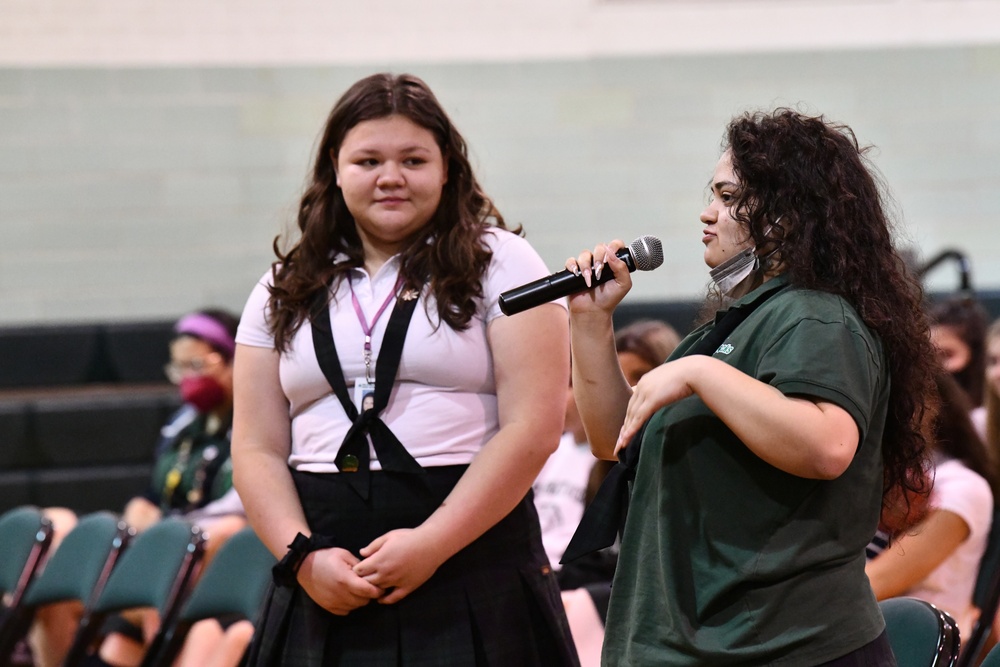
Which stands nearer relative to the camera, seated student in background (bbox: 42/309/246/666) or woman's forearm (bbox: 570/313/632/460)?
woman's forearm (bbox: 570/313/632/460)

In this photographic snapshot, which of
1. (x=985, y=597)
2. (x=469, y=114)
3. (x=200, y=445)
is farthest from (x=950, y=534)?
(x=469, y=114)

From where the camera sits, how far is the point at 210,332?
16.0ft

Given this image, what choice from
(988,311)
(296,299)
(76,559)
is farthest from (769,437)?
(988,311)

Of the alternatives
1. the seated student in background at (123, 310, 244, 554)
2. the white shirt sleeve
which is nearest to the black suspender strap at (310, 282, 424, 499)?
the white shirt sleeve

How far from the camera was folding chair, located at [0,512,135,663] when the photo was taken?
3.49m

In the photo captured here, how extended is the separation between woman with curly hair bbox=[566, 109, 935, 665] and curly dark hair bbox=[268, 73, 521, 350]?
22.1 inches

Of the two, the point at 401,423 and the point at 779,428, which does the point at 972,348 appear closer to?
the point at 401,423

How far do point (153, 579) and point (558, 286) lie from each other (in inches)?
76.8

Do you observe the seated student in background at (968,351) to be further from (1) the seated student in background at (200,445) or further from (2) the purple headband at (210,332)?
(2) the purple headband at (210,332)

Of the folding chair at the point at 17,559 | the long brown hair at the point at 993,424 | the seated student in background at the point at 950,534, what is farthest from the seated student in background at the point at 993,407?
the folding chair at the point at 17,559

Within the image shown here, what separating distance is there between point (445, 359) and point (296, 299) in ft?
0.99

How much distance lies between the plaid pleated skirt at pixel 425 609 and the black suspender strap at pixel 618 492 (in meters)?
0.41

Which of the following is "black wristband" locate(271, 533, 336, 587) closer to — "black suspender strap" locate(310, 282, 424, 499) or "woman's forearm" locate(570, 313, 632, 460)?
"black suspender strap" locate(310, 282, 424, 499)

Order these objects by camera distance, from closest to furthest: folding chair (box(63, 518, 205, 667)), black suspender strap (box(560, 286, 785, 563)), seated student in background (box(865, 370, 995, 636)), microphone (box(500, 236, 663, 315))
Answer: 1. black suspender strap (box(560, 286, 785, 563))
2. microphone (box(500, 236, 663, 315))
3. seated student in background (box(865, 370, 995, 636))
4. folding chair (box(63, 518, 205, 667))
